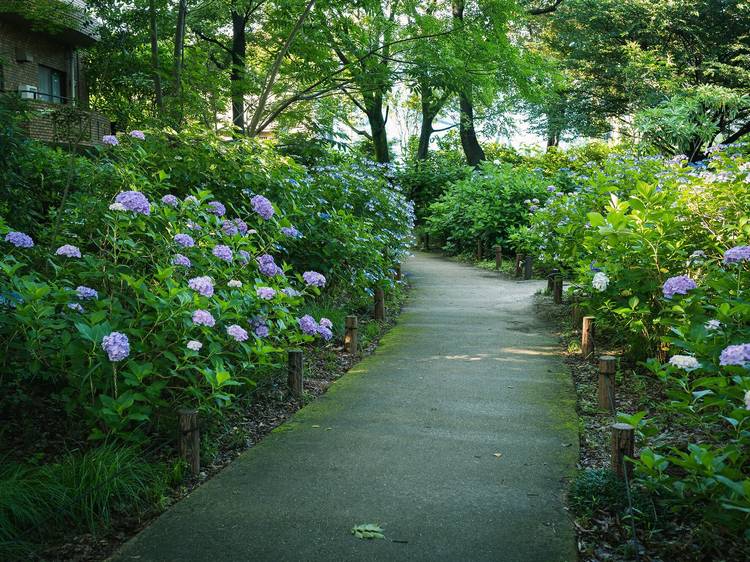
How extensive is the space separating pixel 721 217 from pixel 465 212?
12751mm

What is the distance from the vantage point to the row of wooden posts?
13.2 ft

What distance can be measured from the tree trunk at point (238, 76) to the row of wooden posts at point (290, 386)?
16.8 feet

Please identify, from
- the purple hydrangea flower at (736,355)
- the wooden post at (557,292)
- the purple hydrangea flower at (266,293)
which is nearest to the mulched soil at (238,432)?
the purple hydrangea flower at (266,293)

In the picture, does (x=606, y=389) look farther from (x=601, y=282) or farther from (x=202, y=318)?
(x=202, y=318)

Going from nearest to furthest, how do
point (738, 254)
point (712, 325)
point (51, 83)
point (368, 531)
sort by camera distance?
1. point (368, 531)
2. point (712, 325)
3. point (738, 254)
4. point (51, 83)

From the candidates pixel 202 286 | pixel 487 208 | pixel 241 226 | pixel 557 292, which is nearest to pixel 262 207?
pixel 241 226

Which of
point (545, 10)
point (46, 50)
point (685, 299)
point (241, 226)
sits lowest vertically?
point (685, 299)

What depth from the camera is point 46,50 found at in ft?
65.2

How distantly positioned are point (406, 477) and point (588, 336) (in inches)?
140

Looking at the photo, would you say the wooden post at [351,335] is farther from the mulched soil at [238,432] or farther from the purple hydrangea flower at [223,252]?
the purple hydrangea flower at [223,252]

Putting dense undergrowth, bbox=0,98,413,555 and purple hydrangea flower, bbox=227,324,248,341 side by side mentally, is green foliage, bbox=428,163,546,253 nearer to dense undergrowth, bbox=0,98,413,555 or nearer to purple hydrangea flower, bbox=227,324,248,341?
dense undergrowth, bbox=0,98,413,555

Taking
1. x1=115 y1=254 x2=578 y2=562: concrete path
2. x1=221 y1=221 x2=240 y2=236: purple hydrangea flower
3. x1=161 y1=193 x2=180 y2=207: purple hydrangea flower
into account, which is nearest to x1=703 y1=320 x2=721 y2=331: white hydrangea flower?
x1=115 y1=254 x2=578 y2=562: concrete path

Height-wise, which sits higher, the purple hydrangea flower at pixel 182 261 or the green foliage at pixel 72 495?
the purple hydrangea flower at pixel 182 261

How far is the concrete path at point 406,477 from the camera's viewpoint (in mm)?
3303
